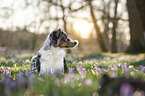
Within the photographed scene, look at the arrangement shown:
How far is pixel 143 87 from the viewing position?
5.87ft

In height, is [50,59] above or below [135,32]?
below

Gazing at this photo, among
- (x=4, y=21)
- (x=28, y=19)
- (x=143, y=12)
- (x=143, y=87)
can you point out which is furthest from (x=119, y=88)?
(x=4, y=21)

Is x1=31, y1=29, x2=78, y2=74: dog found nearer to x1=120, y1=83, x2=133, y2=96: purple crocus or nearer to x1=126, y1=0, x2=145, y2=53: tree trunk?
x1=120, y1=83, x2=133, y2=96: purple crocus

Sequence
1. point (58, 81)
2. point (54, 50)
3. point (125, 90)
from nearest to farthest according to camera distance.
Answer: point (125, 90), point (58, 81), point (54, 50)

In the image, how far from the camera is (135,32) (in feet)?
60.4

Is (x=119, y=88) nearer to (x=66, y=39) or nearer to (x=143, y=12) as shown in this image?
(x=66, y=39)

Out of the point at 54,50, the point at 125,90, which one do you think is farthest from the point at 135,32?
the point at 125,90

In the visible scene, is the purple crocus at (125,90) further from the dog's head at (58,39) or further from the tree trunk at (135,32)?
the tree trunk at (135,32)

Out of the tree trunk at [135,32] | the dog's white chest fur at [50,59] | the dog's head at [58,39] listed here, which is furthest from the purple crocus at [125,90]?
the tree trunk at [135,32]

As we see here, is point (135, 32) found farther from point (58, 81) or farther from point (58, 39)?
point (58, 81)

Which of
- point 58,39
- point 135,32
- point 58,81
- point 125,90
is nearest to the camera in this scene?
point 125,90

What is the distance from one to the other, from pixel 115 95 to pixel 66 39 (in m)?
2.94

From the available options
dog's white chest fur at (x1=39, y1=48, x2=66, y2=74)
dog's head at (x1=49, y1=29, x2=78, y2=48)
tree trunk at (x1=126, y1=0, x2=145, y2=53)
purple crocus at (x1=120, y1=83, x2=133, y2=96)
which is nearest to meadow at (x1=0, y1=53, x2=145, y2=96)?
dog's white chest fur at (x1=39, y1=48, x2=66, y2=74)

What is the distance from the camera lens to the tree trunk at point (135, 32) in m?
18.1
